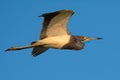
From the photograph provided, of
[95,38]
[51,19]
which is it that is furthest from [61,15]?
[95,38]

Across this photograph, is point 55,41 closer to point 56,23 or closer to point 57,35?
point 57,35

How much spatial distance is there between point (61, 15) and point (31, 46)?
6.05ft

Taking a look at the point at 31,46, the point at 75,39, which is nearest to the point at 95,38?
the point at 75,39

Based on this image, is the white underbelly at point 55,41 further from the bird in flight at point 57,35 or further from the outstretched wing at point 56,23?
the outstretched wing at point 56,23

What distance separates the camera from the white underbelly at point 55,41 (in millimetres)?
26569

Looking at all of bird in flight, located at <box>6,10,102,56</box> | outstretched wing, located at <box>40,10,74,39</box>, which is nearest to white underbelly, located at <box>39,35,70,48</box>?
bird in flight, located at <box>6,10,102,56</box>

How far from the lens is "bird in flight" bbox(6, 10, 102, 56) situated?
26406 mm

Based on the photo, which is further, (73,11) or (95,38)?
(95,38)

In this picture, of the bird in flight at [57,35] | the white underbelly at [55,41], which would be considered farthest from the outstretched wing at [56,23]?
the white underbelly at [55,41]

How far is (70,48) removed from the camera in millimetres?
26484

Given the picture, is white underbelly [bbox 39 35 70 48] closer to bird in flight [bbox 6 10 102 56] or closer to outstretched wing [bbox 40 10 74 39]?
bird in flight [bbox 6 10 102 56]

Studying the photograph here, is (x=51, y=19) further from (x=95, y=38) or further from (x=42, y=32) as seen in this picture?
(x=95, y=38)

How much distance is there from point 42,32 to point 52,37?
509mm

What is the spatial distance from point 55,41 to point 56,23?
2.70 feet
